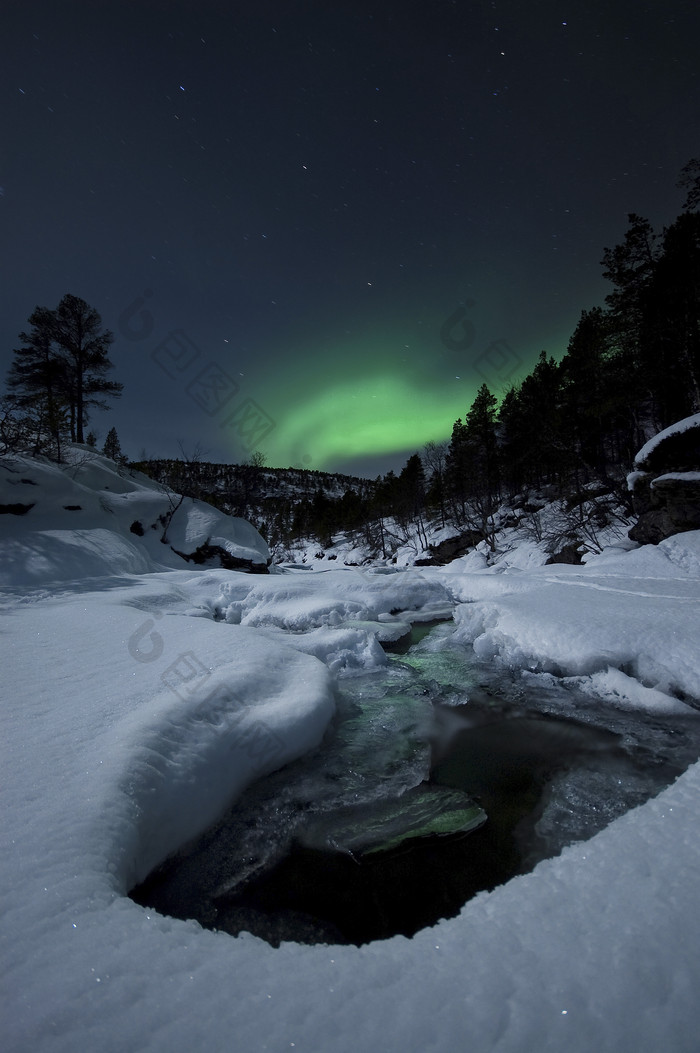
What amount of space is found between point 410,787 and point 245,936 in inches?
84.9

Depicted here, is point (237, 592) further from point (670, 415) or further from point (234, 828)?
point (670, 415)


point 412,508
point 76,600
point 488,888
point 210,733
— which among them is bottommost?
point 488,888

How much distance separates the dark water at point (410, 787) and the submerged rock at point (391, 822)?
0.04 meters

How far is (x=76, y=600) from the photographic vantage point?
26.4 ft

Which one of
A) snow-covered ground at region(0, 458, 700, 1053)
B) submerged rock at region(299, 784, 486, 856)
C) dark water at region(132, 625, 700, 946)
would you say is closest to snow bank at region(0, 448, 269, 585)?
snow-covered ground at region(0, 458, 700, 1053)

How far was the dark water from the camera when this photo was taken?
7.91ft

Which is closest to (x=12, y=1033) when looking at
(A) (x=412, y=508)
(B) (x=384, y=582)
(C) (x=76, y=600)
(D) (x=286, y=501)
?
(C) (x=76, y=600)

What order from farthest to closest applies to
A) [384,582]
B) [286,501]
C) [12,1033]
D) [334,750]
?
[286,501]
[384,582]
[334,750]
[12,1033]

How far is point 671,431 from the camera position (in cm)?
1291

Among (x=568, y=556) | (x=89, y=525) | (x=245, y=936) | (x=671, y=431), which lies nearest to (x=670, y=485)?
(x=671, y=431)

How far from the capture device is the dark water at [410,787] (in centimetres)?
241

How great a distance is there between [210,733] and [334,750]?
1496 millimetres

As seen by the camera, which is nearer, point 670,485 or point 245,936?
point 245,936

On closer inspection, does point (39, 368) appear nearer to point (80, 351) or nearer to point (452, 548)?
point (80, 351)
